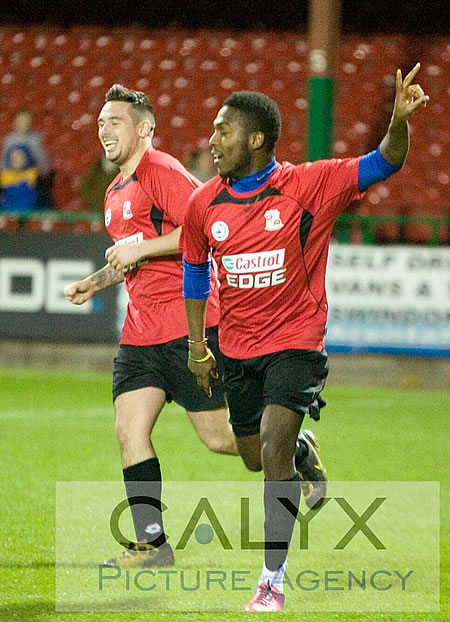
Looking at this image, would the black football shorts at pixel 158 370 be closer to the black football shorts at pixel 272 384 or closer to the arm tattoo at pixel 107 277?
the arm tattoo at pixel 107 277

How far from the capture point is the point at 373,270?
42.4ft

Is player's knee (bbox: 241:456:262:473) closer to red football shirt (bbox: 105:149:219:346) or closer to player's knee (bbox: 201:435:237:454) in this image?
player's knee (bbox: 201:435:237:454)

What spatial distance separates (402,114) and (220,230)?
900 millimetres

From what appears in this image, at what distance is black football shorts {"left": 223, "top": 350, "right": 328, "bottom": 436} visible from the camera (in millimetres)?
4793

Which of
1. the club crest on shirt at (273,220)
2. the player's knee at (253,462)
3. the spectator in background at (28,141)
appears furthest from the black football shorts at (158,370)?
the spectator in background at (28,141)

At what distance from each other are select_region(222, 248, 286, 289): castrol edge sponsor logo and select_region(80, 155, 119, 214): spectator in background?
9688mm

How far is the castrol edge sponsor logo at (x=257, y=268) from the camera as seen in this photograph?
488 centimetres

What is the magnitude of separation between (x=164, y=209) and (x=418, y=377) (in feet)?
26.3

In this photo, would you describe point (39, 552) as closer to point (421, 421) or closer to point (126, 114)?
point (126, 114)

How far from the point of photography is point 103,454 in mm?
8508

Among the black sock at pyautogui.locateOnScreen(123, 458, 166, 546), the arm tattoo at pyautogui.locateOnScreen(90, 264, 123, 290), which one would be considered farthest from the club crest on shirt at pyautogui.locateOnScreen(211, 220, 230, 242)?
the black sock at pyautogui.locateOnScreen(123, 458, 166, 546)

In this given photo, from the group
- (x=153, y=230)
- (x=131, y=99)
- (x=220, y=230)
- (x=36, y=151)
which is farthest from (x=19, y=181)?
(x=220, y=230)

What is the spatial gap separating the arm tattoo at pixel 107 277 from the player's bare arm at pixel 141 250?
0.20 metres

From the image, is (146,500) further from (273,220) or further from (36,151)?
(36,151)
